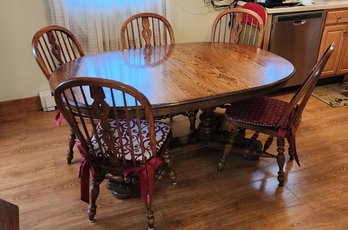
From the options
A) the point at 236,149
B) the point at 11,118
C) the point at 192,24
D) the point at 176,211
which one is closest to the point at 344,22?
the point at 192,24

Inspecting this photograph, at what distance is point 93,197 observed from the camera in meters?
1.74

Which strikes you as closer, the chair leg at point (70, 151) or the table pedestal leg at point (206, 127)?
the chair leg at point (70, 151)

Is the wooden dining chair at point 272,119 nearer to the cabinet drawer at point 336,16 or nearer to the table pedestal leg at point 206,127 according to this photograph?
the table pedestal leg at point 206,127

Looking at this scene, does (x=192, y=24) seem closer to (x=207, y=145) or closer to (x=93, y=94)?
(x=207, y=145)

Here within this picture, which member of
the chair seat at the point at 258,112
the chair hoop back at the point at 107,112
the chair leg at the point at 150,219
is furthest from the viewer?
the chair seat at the point at 258,112

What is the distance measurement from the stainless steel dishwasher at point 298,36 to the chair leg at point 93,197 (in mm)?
2174

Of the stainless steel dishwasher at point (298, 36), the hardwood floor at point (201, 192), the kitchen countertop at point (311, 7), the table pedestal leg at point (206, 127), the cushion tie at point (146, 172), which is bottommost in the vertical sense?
the hardwood floor at point (201, 192)

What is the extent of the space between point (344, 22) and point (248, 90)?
7.62ft

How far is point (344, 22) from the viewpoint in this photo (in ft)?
10.8

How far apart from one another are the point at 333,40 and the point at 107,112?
9.56 feet

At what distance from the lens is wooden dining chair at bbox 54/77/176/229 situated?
133cm

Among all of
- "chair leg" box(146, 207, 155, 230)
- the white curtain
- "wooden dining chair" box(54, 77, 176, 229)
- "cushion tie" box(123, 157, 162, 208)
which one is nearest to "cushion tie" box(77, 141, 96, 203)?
"wooden dining chair" box(54, 77, 176, 229)

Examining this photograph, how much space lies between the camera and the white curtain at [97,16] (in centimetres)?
274

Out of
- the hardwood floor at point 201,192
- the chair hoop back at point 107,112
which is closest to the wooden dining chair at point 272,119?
the hardwood floor at point 201,192
